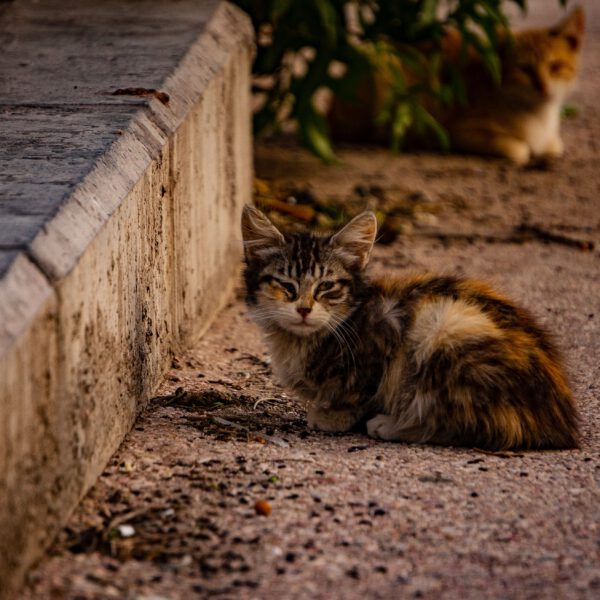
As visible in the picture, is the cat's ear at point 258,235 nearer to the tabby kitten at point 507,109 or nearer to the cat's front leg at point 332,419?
the cat's front leg at point 332,419

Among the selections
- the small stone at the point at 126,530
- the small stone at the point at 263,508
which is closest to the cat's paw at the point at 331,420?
the small stone at the point at 263,508

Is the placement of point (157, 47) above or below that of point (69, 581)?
above

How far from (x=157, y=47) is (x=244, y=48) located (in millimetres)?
1249

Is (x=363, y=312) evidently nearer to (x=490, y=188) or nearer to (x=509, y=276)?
(x=509, y=276)

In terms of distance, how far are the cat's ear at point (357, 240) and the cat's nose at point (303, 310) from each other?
0.33 metres

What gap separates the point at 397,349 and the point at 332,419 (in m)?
0.38

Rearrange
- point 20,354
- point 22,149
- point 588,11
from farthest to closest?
1. point 588,11
2. point 22,149
3. point 20,354

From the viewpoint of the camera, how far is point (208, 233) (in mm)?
5934

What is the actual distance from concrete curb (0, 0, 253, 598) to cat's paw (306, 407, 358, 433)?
0.66 meters

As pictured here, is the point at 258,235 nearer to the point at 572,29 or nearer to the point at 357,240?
the point at 357,240

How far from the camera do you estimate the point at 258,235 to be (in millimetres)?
4777

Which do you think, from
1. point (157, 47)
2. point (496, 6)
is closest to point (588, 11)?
point (496, 6)

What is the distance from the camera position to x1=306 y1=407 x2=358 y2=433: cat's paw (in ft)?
14.9

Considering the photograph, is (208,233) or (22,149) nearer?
(22,149)
